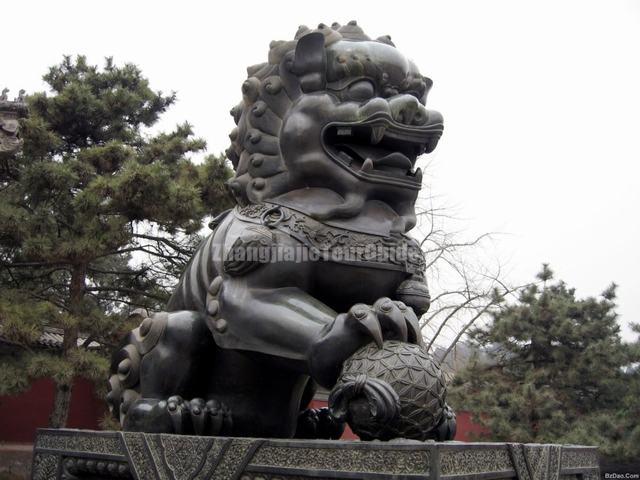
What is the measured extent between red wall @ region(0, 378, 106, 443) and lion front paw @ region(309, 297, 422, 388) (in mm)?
10024

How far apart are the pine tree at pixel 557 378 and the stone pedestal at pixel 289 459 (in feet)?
27.1

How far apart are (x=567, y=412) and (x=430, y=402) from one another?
9641 mm

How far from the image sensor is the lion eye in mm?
2381

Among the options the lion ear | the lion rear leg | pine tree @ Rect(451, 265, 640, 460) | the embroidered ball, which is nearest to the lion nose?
the lion ear

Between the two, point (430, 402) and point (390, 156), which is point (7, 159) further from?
point (430, 402)

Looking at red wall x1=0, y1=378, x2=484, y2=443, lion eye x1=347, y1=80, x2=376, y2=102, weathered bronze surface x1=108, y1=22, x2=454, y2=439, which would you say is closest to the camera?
weathered bronze surface x1=108, y1=22, x2=454, y2=439

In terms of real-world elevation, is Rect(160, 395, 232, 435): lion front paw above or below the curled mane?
below

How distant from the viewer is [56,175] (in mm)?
A: 8461

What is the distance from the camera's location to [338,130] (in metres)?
2.33

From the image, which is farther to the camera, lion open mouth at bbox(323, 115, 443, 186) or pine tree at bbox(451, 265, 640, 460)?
pine tree at bbox(451, 265, 640, 460)

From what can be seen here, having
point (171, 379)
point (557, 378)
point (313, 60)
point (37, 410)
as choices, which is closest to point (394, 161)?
point (313, 60)

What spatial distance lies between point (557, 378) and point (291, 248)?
9.76 m

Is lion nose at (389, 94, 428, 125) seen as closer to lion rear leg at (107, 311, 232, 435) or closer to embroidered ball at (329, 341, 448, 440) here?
embroidered ball at (329, 341, 448, 440)

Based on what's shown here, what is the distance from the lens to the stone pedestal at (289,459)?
57.2 inches
